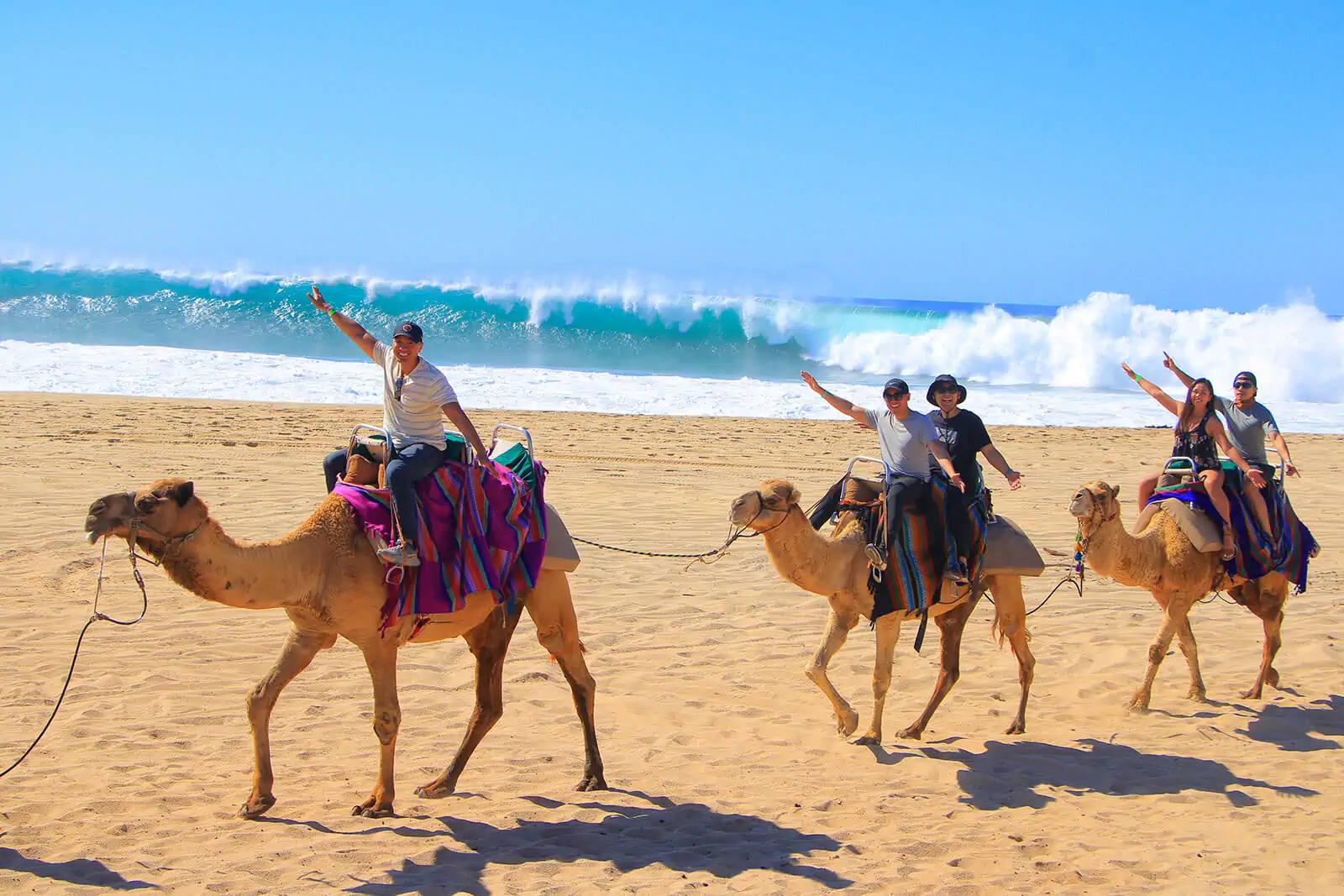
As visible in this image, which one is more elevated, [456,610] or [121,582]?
[456,610]

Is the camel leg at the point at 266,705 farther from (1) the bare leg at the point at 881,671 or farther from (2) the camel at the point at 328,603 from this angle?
(1) the bare leg at the point at 881,671

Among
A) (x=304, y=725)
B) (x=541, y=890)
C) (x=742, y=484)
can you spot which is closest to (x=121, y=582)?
(x=304, y=725)

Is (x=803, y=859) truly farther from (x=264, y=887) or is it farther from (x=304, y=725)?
(x=304, y=725)

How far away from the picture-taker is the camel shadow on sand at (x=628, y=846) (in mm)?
5305

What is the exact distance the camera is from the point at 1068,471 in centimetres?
1877

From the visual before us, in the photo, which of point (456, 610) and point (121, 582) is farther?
point (121, 582)

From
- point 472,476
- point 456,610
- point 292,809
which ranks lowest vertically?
point 292,809

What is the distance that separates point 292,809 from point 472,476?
6.15 feet

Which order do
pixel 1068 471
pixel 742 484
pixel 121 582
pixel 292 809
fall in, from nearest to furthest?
pixel 292 809 → pixel 121 582 → pixel 742 484 → pixel 1068 471

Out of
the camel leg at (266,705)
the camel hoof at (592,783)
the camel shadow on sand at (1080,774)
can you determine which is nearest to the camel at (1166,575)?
the camel shadow on sand at (1080,774)

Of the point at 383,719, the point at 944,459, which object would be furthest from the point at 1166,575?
the point at 383,719

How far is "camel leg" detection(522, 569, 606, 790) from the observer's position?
6574 mm

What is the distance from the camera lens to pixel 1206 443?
28.8ft

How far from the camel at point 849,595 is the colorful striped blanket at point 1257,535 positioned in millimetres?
1718
